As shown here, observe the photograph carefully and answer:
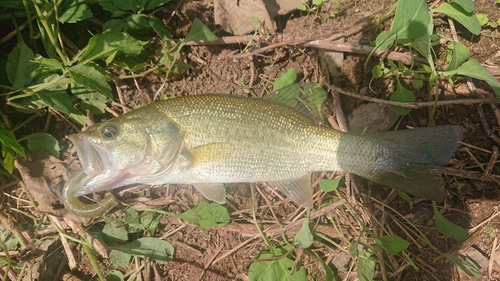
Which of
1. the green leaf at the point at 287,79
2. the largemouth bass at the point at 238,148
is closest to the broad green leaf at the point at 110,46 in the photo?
the largemouth bass at the point at 238,148

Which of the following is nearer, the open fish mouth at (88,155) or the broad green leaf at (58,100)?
the open fish mouth at (88,155)

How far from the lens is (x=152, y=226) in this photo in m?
3.19

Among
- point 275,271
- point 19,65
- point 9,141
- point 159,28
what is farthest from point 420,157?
point 19,65

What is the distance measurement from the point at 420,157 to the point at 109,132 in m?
2.49

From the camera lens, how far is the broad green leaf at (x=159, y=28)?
3096 millimetres

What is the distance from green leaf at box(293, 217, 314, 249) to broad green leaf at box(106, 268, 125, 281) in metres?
1.81

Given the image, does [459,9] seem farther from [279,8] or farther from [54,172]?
[54,172]

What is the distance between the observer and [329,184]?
296 centimetres

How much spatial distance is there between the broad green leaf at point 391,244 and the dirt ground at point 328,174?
204 mm

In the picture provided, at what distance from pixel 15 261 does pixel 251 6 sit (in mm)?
3463

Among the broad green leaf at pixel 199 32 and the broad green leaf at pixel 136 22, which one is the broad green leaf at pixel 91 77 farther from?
the broad green leaf at pixel 199 32

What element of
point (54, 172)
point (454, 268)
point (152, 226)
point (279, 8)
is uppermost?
point (279, 8)

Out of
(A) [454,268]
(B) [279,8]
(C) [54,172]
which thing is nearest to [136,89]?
(C) [54,172]

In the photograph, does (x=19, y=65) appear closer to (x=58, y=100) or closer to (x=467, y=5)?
(x=58, y=100)
